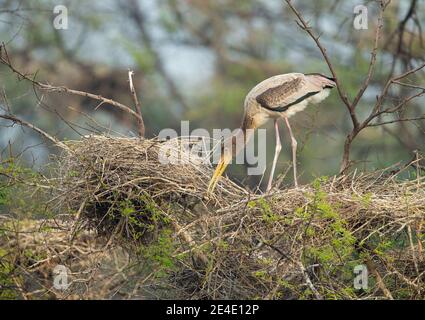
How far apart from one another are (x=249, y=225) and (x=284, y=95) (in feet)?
6.11

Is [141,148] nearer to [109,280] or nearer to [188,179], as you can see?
[188,179]

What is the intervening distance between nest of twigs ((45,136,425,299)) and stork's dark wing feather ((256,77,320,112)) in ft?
4.03

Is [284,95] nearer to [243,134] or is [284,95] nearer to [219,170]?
[243,134]

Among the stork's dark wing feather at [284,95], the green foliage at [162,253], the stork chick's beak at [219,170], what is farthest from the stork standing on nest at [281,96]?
the green foliage at [162,253]

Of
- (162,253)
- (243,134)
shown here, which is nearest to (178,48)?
(243,134)

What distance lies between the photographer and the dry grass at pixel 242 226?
537cm

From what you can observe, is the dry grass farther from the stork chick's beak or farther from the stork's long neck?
the stork's long neck

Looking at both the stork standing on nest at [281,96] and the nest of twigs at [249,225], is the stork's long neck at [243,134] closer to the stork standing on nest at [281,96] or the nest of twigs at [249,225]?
the stork standing on nest at [281,96]

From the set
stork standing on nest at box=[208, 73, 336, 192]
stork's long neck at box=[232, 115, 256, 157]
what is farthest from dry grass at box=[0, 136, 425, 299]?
stork standing on nest at box=[208, 73, 336, 192]

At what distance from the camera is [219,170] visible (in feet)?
20.6

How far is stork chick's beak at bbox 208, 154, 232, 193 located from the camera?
5.90 meters

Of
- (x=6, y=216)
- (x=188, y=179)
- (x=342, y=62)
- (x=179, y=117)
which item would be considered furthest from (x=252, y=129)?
(x=179, y=117)

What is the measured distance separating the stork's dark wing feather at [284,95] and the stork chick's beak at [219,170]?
0.63 meters
